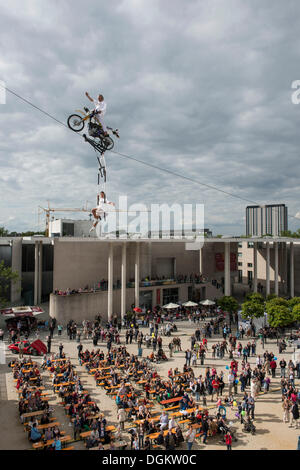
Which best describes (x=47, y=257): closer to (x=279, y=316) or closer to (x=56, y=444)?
(x=279, y=316)

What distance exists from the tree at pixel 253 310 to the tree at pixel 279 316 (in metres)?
0.80

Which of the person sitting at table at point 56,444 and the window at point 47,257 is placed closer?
the person sitting at table at point 56,444

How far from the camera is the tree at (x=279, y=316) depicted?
26.6 metres

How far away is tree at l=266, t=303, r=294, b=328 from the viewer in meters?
26.6

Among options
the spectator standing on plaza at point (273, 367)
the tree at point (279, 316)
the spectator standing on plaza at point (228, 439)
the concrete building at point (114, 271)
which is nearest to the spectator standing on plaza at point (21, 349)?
the concrete building at point (114, 271)

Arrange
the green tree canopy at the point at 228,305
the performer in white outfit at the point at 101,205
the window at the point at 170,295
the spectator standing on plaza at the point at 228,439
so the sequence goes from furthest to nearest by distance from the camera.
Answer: the window at the point at 170,295
the green tree canopy at the point at 228,305
the performer in white outfit at the point at 101,205
the spectator standing on plaza at the point at 228,439

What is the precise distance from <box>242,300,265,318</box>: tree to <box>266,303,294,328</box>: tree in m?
0.80

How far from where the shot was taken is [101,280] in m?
35.8

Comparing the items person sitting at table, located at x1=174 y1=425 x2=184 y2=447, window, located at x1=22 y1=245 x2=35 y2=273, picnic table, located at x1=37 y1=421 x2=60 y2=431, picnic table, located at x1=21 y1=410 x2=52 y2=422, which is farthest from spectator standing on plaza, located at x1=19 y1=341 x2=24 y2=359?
window, located at x1=22 y1=245 x2=35 y2=273

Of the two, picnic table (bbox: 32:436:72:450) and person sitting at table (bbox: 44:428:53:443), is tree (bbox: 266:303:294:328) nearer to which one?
picnic table (bbox: 32:436:72:450)

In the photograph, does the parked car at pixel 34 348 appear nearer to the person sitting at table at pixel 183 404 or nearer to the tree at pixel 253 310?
the person sitting at table at pixel 183 404

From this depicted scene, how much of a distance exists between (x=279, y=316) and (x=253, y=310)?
2.33 m

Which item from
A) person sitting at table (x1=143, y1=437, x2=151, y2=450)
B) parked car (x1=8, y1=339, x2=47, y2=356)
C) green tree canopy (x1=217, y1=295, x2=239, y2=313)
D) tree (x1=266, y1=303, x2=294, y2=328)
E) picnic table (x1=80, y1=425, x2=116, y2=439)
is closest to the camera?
person sitting at table (x1=143, y1=437, x2=151, y2=450)

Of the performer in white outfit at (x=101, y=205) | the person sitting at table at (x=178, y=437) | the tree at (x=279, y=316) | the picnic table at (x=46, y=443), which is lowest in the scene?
the person sitting at table at (x=178, y=437)
